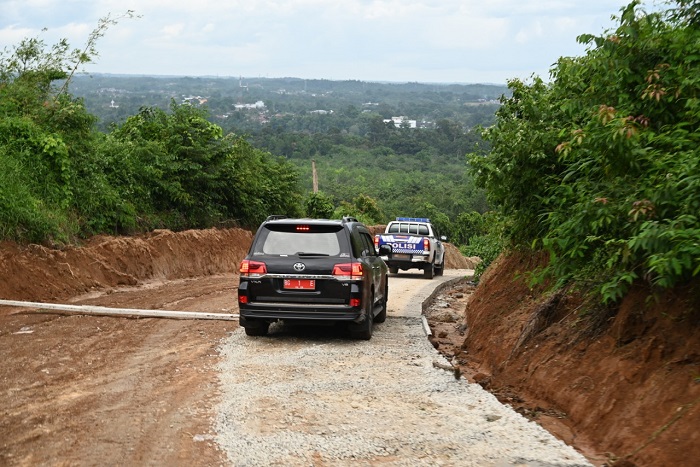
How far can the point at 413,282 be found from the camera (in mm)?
28047

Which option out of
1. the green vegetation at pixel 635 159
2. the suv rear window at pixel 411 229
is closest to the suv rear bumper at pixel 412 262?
the suv rear window at pixel 411 229

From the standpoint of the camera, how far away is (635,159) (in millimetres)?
8523

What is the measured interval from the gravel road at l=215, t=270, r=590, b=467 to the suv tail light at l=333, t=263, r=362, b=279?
1.04 metres

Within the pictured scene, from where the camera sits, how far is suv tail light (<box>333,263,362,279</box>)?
42.7 feet

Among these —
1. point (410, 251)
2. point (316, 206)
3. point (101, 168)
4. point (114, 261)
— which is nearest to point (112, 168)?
point (101, 168)

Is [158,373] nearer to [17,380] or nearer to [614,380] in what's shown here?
[17,380]

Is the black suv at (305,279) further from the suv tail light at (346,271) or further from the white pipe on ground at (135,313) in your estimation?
the white pipe on ground at (135,313)

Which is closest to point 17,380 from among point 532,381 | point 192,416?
point 192,416

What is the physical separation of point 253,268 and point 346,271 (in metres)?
1.36

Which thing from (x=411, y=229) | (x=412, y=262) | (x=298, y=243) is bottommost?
(x=412, y=262)

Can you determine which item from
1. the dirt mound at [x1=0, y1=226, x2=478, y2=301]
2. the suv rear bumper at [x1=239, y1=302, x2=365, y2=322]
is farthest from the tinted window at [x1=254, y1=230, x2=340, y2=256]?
the dirt mound at [x1=0, y1=226, x2=478, y2=301]

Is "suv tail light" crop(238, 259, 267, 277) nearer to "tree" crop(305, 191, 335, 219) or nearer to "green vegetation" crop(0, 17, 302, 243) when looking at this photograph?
"green vegetation" crop(0, 17, 302, 243)

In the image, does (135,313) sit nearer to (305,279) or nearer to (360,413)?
(305,279)

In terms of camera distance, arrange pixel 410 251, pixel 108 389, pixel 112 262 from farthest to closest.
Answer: pixel 410 251, pixel 112 262, pixel 108 389
